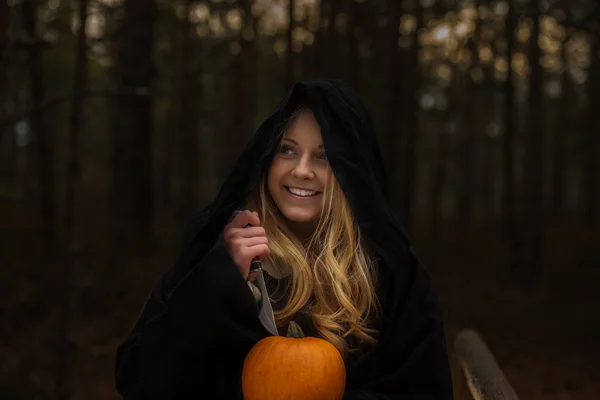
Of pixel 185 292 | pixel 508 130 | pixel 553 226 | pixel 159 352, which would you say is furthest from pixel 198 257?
pixel 553 226

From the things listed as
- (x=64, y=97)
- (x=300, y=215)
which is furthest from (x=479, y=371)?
(x=64, y=97)

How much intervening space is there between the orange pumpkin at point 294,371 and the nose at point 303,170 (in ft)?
1.77

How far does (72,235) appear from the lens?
4754mm

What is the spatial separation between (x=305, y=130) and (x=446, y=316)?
27.7ft

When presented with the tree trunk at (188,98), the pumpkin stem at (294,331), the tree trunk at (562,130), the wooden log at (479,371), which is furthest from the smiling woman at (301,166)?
the tree trunk at (562,130)

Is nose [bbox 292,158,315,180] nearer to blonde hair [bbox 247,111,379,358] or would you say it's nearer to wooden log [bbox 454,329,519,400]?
blonde hair [bbox 247,111,379,358]

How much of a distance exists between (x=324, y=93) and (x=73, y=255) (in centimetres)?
324

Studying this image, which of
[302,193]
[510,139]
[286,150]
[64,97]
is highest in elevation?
[64,97]

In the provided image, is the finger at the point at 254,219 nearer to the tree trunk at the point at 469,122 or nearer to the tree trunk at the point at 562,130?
the tree trunk at the point at 469,122

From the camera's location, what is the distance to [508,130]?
502 inches

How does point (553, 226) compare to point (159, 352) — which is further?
point (553, 226)

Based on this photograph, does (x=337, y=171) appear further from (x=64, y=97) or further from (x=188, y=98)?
(x=188, y=98)

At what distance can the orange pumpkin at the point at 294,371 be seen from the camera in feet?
6.23

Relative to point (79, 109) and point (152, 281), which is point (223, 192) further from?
point (152, 281)
